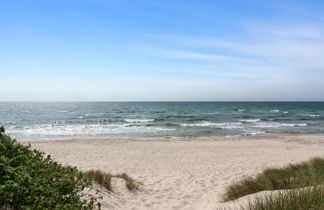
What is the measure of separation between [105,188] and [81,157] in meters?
7.55

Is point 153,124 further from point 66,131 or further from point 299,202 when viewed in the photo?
point 299,202

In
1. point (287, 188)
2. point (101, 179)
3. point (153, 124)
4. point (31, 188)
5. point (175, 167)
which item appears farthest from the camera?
point (153, 124)

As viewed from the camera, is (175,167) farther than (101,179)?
Yes

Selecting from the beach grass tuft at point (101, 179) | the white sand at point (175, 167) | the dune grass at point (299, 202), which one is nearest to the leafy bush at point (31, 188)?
the white sand at point (175, 167)

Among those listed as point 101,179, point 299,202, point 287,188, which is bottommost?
point 101,179

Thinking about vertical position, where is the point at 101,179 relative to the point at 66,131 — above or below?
above

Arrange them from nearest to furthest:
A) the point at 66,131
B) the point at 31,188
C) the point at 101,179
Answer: the point at 31,188
the point at 101,179
the point at 66,131

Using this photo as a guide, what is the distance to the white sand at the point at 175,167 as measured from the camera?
6469 millimetres

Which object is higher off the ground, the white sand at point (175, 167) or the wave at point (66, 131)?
the white sand at point (175, 167)

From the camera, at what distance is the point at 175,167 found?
11109 millimetres

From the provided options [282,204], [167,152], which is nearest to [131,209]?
[282,204]

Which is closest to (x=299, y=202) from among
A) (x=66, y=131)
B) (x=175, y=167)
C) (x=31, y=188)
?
(x=31, y=188)

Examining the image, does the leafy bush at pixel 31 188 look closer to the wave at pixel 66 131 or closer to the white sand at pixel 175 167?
the white sand at pixel 175 167

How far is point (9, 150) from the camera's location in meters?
5.08
